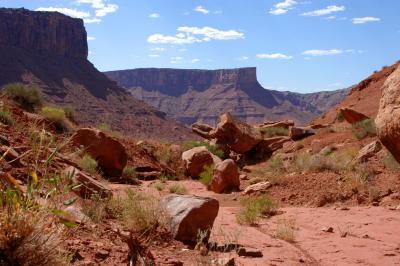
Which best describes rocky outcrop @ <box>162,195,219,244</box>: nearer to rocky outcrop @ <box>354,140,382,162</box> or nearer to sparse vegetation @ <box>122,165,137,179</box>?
rocky outcrop @ <box>354,140,382,162</box>

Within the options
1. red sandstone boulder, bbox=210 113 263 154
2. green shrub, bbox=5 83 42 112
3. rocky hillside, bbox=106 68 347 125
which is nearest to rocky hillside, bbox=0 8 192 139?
green shrub, bbox=5 83 42 112

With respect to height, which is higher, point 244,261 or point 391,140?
point 391,140

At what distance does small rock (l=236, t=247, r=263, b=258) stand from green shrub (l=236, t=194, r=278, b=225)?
2.27 meters

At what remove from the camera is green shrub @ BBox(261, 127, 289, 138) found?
25.2 metres

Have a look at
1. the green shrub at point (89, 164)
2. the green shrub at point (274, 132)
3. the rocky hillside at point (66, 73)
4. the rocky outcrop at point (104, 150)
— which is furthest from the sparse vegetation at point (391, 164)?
the rocky hillside at point (66, 73)

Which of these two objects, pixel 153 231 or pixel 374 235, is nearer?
pixel 153 231

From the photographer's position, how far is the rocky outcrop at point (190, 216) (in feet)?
19.9

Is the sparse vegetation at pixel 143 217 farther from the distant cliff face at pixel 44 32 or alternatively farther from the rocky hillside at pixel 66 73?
the distant cliff face at pixel 44 32

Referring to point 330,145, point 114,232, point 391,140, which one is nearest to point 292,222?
point 391,140

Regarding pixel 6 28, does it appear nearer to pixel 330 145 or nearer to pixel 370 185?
pixel 330 145

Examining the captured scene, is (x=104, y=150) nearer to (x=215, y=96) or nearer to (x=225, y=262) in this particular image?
(x=225, y=262)

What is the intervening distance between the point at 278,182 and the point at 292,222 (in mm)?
4114

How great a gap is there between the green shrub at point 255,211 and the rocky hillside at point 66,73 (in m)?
48.6

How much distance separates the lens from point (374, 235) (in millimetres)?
7582
